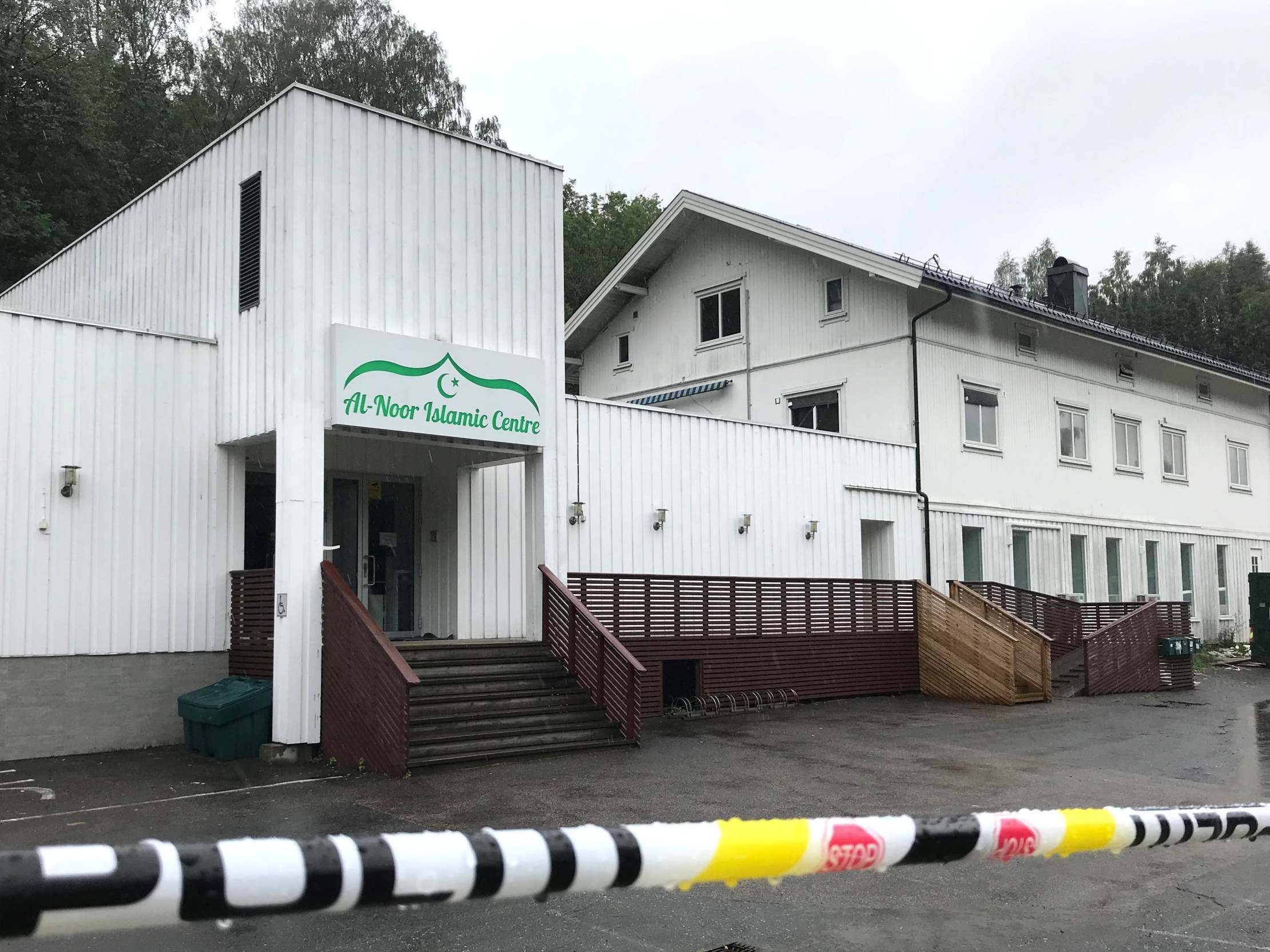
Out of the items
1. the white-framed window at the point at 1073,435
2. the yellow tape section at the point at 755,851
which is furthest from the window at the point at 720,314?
the yellow tape section at the point at 755,851

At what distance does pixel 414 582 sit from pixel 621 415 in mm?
4062

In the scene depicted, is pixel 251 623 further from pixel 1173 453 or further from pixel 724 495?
pixel 1173 453

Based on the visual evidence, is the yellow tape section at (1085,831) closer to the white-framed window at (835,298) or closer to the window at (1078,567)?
the white-framed window at (835,298)

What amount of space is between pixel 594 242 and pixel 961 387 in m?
24.5

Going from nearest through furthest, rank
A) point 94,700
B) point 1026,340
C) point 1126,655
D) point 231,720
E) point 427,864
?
point 427,864 < point 231,720 < point 94,700 < point 1126,655 < point 1026,340

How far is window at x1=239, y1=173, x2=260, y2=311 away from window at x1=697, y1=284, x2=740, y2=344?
1407 centimetres

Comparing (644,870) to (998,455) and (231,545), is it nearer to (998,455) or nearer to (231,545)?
(231,545)

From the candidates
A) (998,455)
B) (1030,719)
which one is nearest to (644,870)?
(1030,719)

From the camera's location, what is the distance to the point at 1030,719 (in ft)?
52.9

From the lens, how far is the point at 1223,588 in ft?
104

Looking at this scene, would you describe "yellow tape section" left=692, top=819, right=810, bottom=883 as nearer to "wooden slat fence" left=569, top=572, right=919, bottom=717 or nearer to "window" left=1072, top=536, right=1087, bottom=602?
"wooden slat fence" left=569, top=572, right=919, bottom=717

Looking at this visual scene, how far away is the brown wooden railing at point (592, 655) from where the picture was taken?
42.6ft

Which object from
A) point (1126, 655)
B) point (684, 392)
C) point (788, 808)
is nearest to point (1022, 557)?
point (1126, 655)

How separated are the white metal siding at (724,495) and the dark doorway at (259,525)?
13.9 feet
